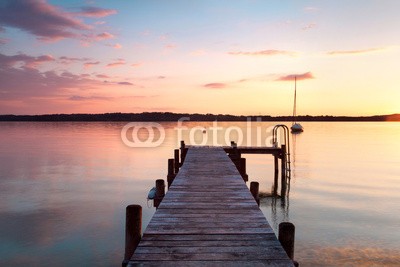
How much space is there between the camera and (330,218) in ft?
51.9

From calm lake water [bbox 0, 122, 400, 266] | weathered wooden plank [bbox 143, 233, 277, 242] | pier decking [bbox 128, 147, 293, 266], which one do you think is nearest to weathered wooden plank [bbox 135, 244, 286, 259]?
pier decking [bbox 128, 147, 293, 266]

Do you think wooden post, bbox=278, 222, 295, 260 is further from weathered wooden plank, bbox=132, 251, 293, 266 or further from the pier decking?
weathered wooden plank, bbox=132, 251, 293, 266

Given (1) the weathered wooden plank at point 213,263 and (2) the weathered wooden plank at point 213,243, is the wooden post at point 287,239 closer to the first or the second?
(2) the weathered wooden plank at point 213,243

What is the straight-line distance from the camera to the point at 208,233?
5.81m

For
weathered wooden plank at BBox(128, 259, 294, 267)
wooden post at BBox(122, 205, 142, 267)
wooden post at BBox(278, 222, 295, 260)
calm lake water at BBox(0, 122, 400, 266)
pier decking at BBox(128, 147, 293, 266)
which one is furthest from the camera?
calm lake water at BBox(0, 122, 400, 266)

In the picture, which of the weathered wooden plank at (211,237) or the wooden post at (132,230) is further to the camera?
the wooden post at (132,230)

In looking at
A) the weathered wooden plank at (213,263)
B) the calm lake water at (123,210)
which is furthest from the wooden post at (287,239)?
the calm lake water at (123,210)

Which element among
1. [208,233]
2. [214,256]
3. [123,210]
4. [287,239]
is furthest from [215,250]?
[123,210]

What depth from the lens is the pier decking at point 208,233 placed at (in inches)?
191

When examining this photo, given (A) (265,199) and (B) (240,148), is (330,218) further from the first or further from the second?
(B) (240,148)

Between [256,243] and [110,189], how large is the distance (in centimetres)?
1842

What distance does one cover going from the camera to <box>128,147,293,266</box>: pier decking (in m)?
4.85

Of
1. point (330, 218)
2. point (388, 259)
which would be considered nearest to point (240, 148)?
point (330, 218)

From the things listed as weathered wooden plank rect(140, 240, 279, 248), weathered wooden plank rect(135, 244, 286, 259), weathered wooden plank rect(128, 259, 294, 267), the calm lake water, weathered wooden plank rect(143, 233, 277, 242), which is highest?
weathered wooden plank rect(143, 233, 277, 242)
